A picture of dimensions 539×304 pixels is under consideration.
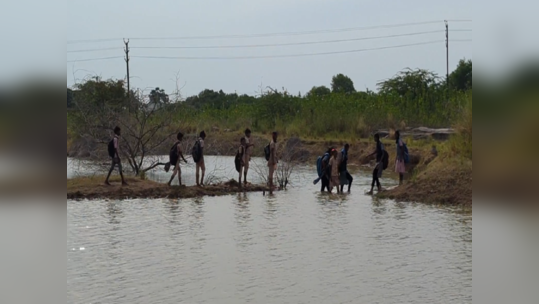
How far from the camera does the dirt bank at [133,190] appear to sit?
20.8 meters

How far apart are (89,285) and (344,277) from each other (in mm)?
3911

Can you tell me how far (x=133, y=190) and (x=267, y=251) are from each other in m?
8.34

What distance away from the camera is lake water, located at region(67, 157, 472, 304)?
417 inches

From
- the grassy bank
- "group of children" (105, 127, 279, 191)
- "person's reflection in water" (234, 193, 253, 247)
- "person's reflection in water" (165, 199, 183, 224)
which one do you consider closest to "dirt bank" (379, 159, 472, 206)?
the grassy bank

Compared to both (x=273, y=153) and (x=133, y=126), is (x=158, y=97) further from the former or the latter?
(x=273, y=153)

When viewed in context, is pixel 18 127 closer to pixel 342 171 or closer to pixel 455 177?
pixel 455 177

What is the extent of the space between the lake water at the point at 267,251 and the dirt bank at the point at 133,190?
2.00ft

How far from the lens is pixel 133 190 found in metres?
21.1

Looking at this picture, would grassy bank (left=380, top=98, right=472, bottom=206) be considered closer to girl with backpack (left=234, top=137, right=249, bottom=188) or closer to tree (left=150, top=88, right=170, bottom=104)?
girl with backpack (left=234, top=137, right=249, bottom=188)

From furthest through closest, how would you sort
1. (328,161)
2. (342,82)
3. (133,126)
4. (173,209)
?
(342,82), (133,126), (328,161), (173,209)

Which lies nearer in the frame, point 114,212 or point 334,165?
point 114,212

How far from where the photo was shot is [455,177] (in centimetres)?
1942

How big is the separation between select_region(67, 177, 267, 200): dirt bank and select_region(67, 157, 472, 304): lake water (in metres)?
0.61

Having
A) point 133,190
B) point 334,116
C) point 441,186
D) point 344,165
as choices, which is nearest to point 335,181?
point 344,165
